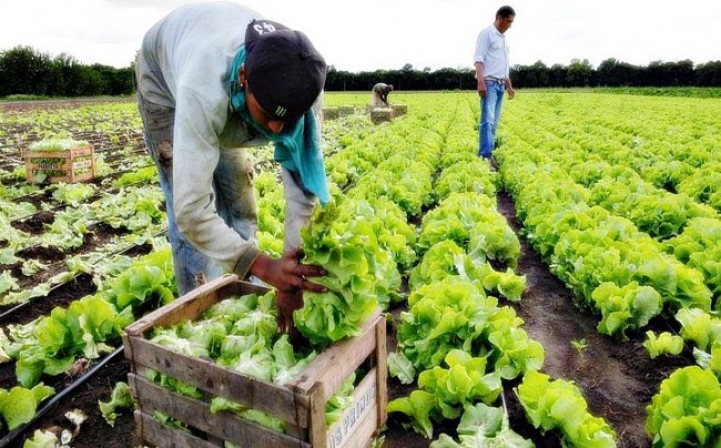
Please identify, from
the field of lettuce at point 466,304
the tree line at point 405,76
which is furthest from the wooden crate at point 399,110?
the tree line at point 405,76

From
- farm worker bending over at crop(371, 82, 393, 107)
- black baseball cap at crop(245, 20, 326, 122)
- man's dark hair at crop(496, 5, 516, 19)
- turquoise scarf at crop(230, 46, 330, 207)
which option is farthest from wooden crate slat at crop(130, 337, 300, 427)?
farm worker bending over at crop(371, 82, 393, 107)

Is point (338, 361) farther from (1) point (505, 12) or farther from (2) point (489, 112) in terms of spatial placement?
(1) point (505, 12)

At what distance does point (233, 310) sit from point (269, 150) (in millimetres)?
10127

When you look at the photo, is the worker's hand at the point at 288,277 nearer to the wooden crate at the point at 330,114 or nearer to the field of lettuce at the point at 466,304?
the field of lettuce at the point at 466,304

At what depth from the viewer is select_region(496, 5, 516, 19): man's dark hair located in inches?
376

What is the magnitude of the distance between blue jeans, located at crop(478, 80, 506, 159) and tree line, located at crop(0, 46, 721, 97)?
45.5 m

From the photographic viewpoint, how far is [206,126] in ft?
7.58

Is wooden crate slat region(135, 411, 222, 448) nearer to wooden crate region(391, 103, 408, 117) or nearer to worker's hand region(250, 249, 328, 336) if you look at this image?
worker's hand region(250, 249, 328, 336)

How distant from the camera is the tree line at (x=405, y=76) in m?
43.8

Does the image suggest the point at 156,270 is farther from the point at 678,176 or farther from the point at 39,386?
the point at 678,176

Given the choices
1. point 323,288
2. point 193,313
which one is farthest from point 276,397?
point 193,313

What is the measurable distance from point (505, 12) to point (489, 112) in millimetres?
1795

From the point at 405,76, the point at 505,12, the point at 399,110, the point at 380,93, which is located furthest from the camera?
the point at 405,76

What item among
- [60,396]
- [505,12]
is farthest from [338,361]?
[505,12]
